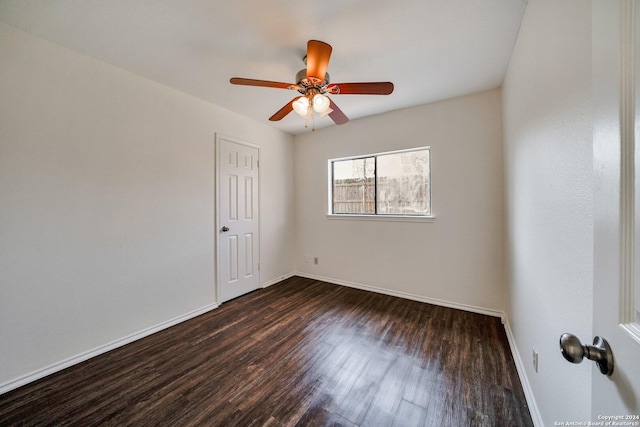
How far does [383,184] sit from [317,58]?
6.91 ft

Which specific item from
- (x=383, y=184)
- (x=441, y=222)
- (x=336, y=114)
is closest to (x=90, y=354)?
(x=336, y=114)

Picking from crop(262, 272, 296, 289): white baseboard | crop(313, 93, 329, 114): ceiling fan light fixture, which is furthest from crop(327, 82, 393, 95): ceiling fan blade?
crop(262, 272, 296, 289): white baseboard

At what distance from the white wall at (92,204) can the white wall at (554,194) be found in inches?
118

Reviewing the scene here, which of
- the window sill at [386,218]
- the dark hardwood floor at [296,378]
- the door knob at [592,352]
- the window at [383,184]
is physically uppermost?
the window at [383,184]

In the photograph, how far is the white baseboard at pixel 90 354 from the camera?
1.62m

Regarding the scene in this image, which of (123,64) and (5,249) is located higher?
(123,64)

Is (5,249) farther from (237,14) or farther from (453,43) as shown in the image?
(453,43)

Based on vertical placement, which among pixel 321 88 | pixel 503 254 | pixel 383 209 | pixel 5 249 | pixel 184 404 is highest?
pixel 321 88

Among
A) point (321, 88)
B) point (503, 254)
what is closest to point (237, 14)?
point (321, 88)

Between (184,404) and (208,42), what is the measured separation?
8.47 ft

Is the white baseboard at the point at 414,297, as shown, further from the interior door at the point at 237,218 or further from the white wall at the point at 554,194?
the interior door at the point at 237,218

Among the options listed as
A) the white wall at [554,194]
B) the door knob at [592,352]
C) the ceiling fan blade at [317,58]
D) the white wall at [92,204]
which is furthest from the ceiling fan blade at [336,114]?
the door knob at [592,352]

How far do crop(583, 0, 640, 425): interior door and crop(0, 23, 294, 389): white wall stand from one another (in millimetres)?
2925

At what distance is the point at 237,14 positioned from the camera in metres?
1.53
